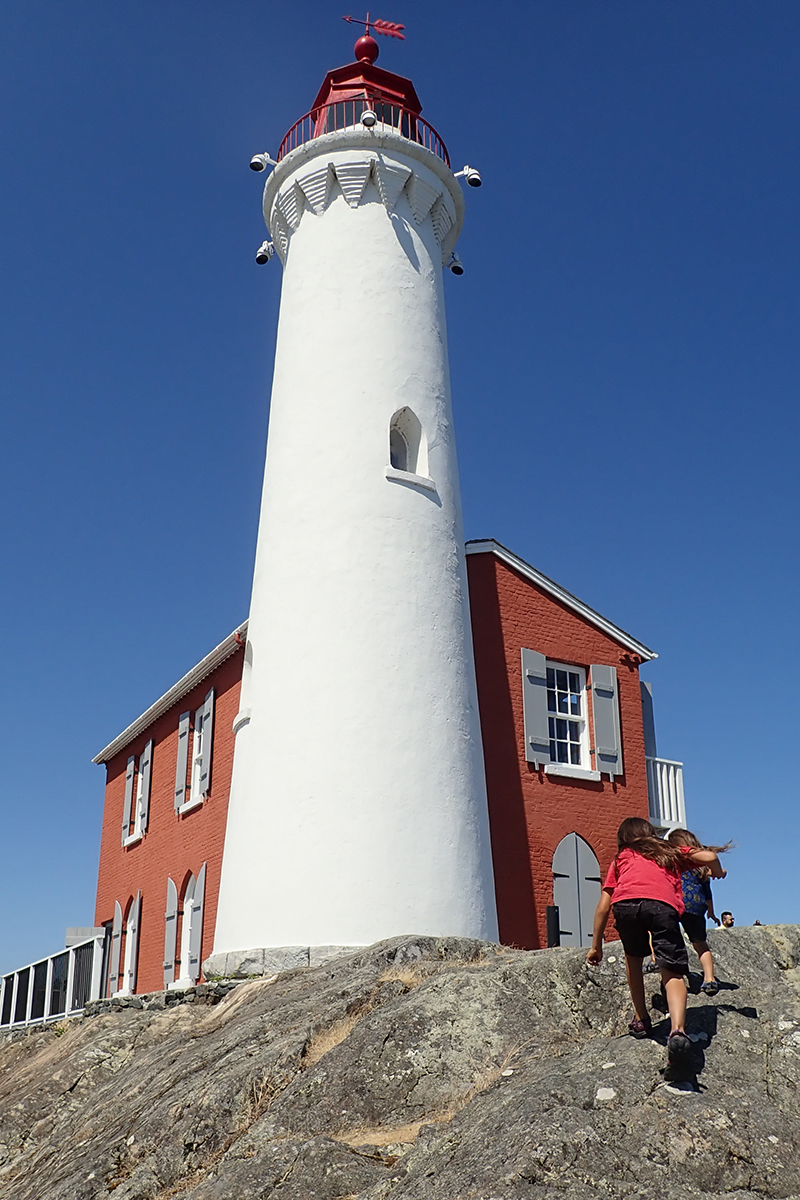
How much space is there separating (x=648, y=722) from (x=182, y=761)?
841 cm

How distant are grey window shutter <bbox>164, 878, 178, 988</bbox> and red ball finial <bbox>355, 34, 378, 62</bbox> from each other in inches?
582

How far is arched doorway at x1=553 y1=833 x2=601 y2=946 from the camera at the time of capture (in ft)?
53.6

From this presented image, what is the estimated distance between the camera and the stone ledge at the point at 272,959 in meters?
13.1

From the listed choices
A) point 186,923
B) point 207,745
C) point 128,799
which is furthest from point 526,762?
point 128,799

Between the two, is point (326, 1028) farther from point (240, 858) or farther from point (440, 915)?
point (240, 858)

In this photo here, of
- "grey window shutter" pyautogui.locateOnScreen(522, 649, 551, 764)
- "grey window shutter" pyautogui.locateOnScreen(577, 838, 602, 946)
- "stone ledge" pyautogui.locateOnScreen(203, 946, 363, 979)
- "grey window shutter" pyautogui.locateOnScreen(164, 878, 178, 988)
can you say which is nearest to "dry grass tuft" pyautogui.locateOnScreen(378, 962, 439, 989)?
"stone ledge" pyautogui.locateOnScreen(203, 946, 363, 979)

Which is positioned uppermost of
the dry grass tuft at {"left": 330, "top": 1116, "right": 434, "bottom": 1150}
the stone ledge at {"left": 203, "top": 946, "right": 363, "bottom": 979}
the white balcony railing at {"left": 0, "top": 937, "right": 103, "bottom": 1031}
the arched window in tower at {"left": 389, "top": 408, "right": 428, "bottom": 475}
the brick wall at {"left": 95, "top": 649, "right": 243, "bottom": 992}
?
the arched window in tower at {"left": 389, "top": 408, "right": 428, "bottom": 475}

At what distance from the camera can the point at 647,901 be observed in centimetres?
676

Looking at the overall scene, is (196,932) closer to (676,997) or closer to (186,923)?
(186,923)

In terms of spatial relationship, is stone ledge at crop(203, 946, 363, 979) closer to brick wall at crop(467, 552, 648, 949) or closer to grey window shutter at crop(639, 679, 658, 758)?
brick wall at crop(467, 552, 648, 949)

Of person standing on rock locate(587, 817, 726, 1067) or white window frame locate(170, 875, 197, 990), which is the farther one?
white window frame locate(170, 875, 197, 990)

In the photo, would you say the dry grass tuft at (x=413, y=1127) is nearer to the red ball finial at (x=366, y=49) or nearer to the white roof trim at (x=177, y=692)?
the white roof trim at (x=177, y=692)

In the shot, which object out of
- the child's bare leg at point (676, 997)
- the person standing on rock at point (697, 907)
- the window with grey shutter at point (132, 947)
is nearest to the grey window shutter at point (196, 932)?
the window with grey shutter at point (132, 947)

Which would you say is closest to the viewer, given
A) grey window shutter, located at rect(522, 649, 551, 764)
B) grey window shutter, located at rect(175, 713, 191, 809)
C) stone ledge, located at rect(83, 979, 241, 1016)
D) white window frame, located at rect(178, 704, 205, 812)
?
stone ledge, located at rect(83, 979, 241, 1016)
